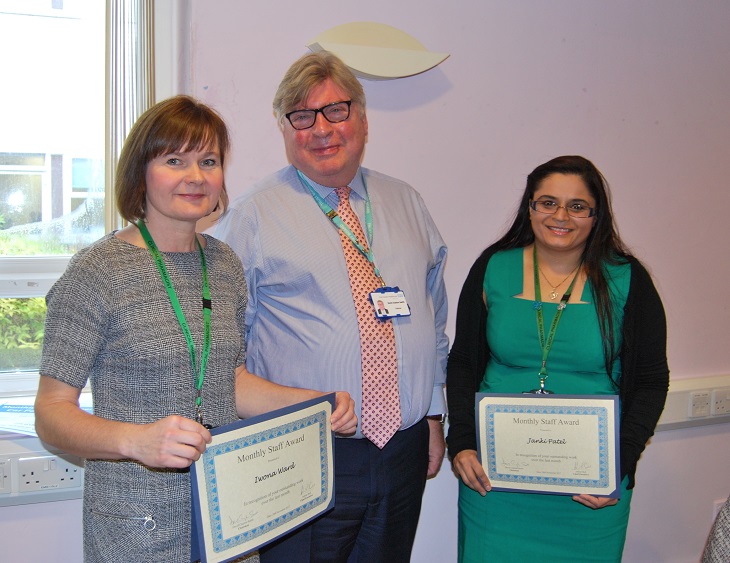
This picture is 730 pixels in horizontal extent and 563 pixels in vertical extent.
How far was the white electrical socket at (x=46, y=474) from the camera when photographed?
2076 millimetres

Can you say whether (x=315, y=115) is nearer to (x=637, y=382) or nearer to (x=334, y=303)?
(x=334, y=303)

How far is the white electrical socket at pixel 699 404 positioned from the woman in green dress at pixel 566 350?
109 cm

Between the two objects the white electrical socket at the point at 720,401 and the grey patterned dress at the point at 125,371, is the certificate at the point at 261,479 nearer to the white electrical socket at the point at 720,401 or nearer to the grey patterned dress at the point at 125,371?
the grey patterned dress at the point at 125,371

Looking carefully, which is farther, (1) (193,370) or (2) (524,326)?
(2) (524,326)

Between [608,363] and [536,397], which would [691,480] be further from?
[536,397]

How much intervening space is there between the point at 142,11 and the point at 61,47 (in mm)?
402

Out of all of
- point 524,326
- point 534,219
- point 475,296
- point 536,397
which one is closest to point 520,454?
point 536,397

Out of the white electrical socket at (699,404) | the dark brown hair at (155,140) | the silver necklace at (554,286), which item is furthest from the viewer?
the white electrical socket at (699,404)

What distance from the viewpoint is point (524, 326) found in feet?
6.66

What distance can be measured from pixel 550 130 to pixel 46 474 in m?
2.22

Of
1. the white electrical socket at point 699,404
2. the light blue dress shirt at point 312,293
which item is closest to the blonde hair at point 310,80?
the light blue dress shirt at point 312,293

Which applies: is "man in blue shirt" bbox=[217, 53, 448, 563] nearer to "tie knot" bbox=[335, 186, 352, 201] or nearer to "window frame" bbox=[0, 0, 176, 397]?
"tie knot" bbox=[335, 186, 352, 201]

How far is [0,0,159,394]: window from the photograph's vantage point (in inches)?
91.2
